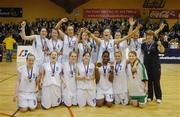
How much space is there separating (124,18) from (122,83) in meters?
19.3

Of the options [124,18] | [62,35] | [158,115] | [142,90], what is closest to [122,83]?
[142,90]

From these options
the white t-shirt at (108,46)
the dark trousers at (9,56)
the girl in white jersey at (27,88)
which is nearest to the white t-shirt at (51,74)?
the girl in white jersey at (27,88)

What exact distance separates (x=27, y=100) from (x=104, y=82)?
1.79m

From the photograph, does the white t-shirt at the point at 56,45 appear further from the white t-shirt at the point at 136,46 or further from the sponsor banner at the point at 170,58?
the sponsor banner at the point at 170,58

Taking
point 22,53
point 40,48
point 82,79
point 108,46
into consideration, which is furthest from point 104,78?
point 22,53

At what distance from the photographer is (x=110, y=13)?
27.6m

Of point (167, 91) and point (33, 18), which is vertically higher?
point (33, 18)

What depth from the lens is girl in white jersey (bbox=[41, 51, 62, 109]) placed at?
8125 millimetres

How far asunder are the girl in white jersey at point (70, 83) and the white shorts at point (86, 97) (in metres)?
0.10

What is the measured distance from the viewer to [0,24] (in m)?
26.3

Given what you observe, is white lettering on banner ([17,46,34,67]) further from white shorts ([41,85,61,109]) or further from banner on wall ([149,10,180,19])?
white shorts ([41,85,61,109])

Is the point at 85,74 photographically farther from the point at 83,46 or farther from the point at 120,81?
the point at 83,46

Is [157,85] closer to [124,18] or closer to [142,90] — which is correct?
[142,90]

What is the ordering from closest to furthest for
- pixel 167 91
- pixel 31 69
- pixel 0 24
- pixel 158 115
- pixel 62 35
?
pixel 158 115, pixel 31 69, pixel 62 35, pixel 167 91, pixel 0 24
